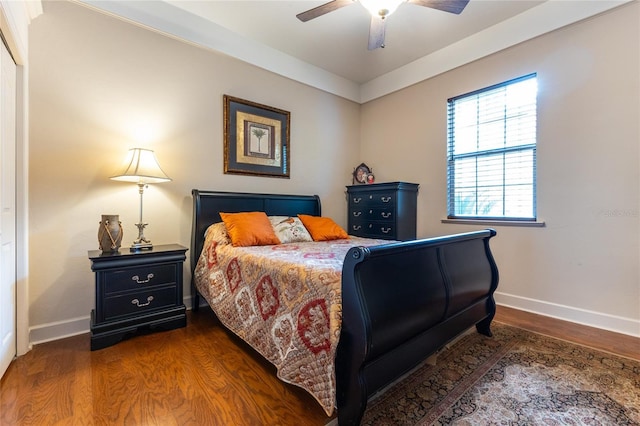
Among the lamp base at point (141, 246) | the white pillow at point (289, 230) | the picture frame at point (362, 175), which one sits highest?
the picture frame at point (362, 175)

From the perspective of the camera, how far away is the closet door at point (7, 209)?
167 centimetres

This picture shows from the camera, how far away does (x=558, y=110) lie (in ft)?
8.59

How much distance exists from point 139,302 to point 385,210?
273 centimetres

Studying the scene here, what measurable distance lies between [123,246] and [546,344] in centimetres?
355

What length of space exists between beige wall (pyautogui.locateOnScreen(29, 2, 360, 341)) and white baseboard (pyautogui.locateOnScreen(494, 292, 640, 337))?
3.12 m

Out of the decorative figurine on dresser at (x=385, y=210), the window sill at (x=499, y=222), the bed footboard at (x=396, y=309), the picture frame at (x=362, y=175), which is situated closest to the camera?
the bed footboard at (x=396, y=309)

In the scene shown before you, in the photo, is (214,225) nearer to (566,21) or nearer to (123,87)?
(123,87)

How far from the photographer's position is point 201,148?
2.95 meters

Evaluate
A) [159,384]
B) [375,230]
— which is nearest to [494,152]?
[375,230]

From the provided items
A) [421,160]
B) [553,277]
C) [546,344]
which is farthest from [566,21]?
[546,344]

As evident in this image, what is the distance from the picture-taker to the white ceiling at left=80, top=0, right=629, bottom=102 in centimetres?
262

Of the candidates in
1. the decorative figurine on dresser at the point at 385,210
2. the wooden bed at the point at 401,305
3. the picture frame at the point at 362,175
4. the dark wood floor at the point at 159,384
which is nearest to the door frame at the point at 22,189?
the dark wood floor at the point at 159,384

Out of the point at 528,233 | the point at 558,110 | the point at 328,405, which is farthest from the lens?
the point at 528,233

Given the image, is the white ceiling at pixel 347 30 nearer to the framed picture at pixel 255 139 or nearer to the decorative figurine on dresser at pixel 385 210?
the framed picture at pixel 255 139
